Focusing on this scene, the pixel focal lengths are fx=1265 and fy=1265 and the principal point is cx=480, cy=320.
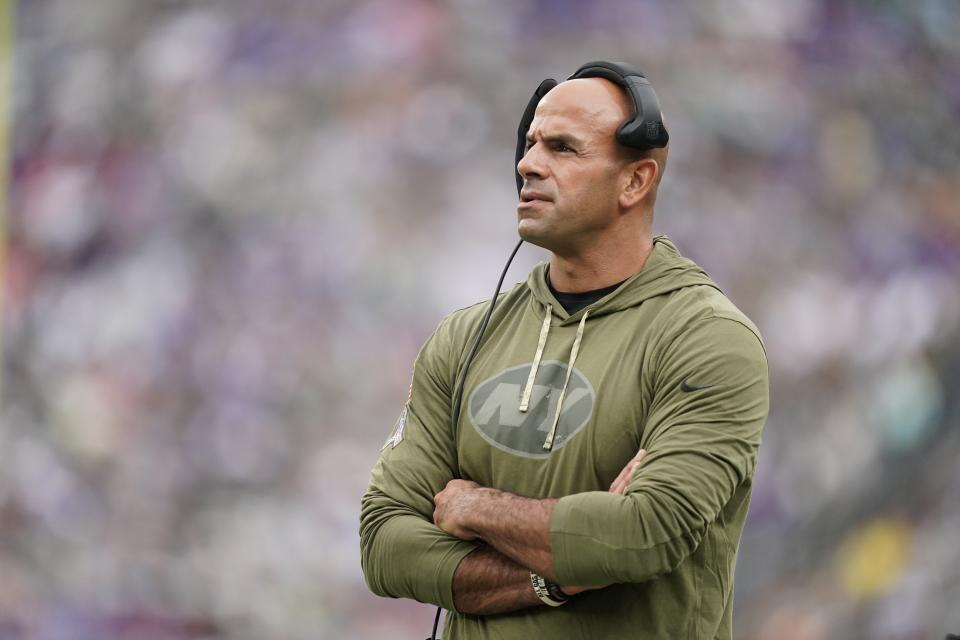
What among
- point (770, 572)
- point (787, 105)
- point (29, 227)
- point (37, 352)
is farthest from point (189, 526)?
point (787, 105)

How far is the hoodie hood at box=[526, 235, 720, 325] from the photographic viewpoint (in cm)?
214

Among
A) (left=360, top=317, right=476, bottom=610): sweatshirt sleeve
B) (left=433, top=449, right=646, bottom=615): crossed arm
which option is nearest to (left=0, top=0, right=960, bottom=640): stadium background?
(left=360, top=317, right=476, bottom=610): sweatshirt sleeve

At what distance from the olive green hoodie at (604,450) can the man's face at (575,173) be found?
0.42 ft

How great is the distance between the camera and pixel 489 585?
203 centimetres

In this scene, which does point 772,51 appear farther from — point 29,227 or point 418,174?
point 29,227

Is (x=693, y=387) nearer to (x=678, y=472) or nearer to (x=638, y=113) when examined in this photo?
(x=678, y=472)

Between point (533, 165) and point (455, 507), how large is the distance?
0.60m

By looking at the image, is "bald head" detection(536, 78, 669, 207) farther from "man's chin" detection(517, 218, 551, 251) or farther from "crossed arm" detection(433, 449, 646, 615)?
"crossed arm" detection(433, 449, 646, 615)

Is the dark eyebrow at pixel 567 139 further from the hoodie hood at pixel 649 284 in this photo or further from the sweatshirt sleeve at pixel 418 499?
the sweatshirt sleeve at pixel 418 499

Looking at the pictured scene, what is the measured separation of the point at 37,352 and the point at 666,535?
324 centimetres

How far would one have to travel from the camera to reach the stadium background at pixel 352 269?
429 cm

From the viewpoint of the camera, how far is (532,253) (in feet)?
14.1

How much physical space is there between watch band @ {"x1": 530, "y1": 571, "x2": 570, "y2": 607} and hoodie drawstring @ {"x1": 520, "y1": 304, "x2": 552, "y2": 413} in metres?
0.29

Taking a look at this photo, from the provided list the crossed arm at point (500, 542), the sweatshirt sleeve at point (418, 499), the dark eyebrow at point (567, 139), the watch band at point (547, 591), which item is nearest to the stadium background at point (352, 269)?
the sweatshirt sleeve at point (418, 499)
